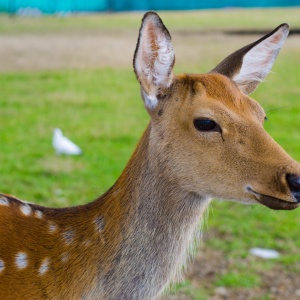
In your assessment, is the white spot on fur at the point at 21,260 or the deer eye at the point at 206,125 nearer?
the deer eye at the point at 206,125

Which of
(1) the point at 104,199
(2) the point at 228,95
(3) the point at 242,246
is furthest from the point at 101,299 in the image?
(3) the point at 242,246

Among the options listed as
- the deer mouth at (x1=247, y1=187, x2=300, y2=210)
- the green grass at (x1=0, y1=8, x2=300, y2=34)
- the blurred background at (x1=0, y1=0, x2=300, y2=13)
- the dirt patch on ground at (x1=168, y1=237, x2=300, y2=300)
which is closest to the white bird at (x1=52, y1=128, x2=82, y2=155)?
the dirt patch on ground at (x1=168, y1=237, x2=300, y2=300)

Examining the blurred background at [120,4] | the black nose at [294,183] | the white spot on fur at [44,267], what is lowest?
the blurred background at [120,4]

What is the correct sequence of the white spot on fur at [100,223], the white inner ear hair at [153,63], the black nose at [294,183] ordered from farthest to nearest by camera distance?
the white spot on fur at [100,223], the white inner ear hair at [153,63], the black nose at [294,183]

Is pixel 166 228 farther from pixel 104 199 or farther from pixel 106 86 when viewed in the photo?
pixel 106 86

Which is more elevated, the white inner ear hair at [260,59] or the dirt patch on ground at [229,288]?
the white inner ear hair at [260,59]

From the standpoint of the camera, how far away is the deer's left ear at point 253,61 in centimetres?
321

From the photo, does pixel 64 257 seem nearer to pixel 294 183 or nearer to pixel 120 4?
pixel 294 183

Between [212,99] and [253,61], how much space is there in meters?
0.46

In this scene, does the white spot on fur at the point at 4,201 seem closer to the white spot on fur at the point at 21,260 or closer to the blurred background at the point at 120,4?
the white spot on fur at the point at 21,260

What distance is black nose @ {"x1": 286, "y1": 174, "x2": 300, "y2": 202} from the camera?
8.65 ft

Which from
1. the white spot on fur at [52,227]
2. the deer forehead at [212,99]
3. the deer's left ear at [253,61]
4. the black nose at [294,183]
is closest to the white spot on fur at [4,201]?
the white spot on fur at [52,227]

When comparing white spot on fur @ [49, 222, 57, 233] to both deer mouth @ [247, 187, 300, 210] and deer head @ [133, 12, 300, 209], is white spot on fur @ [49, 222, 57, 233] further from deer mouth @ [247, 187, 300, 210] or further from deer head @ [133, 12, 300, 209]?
deer mouth @ [247, 187, 300, 210]

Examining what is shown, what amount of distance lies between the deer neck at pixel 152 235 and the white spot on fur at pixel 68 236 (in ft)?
0.67
